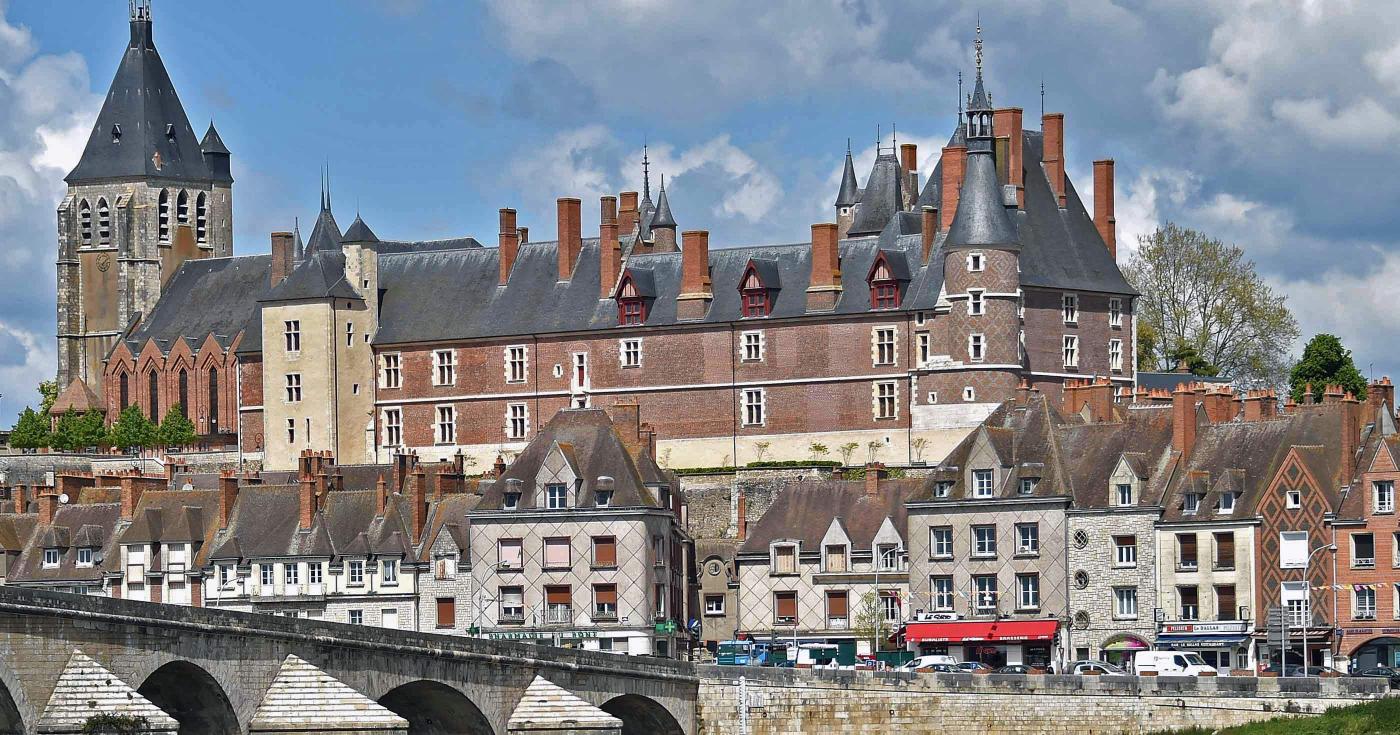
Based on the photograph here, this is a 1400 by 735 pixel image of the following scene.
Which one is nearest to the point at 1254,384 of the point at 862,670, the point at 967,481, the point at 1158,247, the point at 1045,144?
the point at 1158,247

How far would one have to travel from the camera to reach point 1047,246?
88.2 metres

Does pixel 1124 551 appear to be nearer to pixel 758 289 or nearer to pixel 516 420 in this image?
pixel 758 289

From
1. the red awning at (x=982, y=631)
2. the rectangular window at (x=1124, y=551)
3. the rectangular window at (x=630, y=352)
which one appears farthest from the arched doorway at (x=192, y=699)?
the rectangular window at (x=630, y=352)

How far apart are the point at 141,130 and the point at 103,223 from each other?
3.83 m

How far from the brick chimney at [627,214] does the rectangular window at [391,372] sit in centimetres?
799

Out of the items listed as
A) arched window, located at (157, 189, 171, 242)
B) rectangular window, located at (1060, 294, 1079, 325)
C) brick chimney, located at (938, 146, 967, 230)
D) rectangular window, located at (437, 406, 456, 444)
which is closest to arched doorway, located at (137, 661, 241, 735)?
brick chimney, located at (938, 146, 967, 230)

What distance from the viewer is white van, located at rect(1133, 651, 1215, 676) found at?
201 ft

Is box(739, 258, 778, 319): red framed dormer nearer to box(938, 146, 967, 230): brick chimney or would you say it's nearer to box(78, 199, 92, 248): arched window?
box(938, 146, 967, 230): brick chimney

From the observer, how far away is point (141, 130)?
117812 millimetres

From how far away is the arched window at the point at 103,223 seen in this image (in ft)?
380

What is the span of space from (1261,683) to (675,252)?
1592 inches

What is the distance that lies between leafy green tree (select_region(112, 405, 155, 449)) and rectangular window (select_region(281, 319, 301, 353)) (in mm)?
8323

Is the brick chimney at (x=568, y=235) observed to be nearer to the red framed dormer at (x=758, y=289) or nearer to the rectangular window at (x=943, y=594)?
the red framed dormer at (x=758, y=289)

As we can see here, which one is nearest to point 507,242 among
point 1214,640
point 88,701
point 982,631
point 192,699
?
point 982,631
